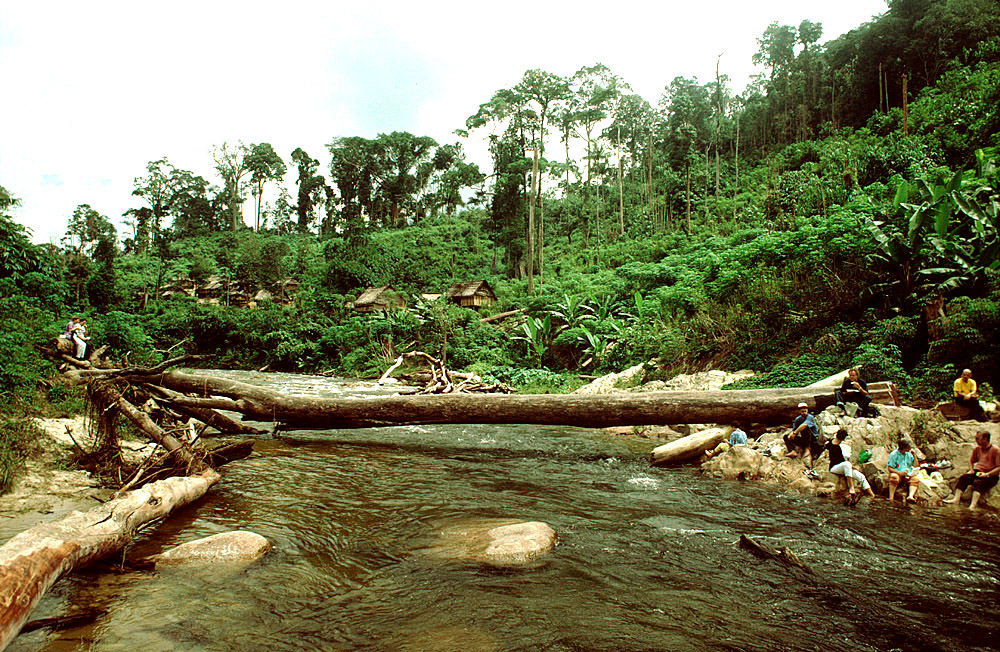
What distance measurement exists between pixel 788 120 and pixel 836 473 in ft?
180

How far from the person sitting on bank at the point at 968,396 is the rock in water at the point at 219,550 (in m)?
10.1

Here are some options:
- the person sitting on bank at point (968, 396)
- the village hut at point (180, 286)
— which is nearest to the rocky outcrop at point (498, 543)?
the person sitting on bank at point (968, 396)

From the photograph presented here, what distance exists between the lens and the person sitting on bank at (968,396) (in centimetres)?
781

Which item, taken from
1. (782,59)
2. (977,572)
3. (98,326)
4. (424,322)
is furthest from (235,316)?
(782,59)

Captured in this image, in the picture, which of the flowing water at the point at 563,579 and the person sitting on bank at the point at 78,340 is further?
the person sitting on bank at the point at 78,340

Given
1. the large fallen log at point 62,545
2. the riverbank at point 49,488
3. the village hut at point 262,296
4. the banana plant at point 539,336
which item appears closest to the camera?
the large fallen log at point 62,545

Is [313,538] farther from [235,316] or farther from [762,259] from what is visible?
[235,316]

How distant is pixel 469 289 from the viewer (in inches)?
1478

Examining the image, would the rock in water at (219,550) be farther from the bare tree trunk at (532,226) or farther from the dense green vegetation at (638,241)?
the bare tree trunk at (532,226)

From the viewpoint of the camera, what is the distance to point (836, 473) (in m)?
6.82

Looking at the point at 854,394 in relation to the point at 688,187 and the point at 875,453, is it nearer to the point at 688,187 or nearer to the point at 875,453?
the point at 875,453

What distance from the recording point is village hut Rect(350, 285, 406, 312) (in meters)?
35.8

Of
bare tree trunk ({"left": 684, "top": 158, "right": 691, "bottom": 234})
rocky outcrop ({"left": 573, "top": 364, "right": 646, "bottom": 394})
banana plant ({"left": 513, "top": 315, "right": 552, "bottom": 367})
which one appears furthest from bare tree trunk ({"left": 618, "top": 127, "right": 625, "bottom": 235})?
rocky outcrop ({"left": 573, "top": 364, "right": 646, "bottom": 394})

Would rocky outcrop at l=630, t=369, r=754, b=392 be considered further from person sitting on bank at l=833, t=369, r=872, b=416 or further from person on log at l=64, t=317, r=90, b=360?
person on log at l=64, t=317, r=90, b=360
